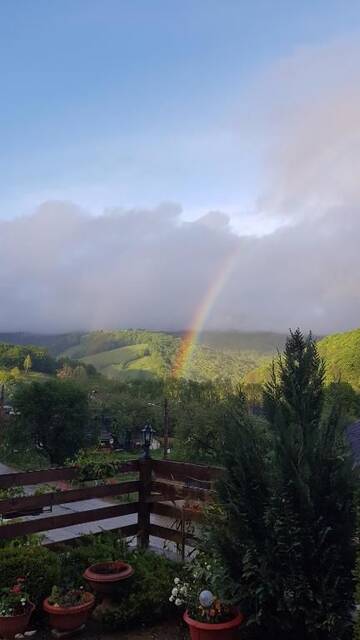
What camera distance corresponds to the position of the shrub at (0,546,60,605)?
407 centimetres

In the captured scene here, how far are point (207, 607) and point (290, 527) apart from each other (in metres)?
0.83

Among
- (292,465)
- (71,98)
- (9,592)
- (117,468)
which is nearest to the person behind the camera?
(292,465)

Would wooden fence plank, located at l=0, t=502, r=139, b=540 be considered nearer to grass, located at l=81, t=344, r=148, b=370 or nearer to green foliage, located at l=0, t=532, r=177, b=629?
green foliage, located at l=0, t=532, r=177, b=629

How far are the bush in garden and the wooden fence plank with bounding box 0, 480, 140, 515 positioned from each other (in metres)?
1.58

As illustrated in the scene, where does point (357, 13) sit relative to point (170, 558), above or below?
above

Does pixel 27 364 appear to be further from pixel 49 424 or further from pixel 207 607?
pixel 207 607

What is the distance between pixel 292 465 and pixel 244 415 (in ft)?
1.93

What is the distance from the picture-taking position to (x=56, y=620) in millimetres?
3926

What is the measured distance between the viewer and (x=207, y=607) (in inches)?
144

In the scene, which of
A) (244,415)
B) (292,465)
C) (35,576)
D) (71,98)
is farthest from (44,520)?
(71,98)

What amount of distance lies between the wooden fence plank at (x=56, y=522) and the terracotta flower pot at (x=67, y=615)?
0.70 m

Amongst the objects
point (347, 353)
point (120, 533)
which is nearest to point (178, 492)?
point (120, 533)

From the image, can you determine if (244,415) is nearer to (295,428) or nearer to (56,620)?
(295,428)

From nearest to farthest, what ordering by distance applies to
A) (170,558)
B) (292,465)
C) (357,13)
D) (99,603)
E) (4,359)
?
(292,465) → (99,603) → (170,558) → (357,13) → (4,359)
